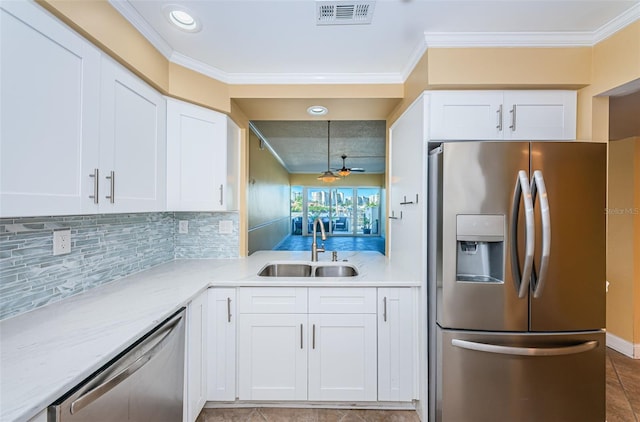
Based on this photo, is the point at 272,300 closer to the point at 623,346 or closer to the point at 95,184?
the point at 95,184

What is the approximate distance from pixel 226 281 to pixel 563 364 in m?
2.02

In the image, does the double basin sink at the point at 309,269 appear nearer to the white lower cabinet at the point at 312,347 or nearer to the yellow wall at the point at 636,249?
the white lower cabinet at the point at 312,347

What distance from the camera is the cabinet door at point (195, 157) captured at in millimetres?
1966

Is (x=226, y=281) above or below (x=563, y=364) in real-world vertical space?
above

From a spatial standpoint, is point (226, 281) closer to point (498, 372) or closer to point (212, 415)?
point (212, 415)

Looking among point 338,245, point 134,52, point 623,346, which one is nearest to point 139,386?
point 134,52

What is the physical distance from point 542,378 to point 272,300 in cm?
161

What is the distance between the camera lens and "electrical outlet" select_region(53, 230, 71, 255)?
1.35 m

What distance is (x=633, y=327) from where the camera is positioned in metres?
2.57

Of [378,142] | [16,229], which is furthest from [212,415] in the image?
[378,142]

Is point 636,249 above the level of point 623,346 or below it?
above

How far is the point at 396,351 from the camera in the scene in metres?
1.80

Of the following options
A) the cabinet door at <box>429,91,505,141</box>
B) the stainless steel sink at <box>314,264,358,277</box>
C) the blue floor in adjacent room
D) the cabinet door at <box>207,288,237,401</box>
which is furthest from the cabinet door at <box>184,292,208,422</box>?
the blue floor in adjacent room

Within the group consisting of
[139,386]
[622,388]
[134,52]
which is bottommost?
[622,388]
